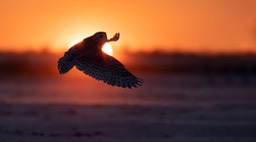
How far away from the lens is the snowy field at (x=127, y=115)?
21438 millimetres

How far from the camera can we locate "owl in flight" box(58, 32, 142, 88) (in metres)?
18.3

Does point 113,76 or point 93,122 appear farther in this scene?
point 93,122

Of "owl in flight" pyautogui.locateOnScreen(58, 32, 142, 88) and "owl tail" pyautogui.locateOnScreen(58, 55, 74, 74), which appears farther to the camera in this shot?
"owl tail" pyautogui.locateOnScreen(58, 55, 74, 74)

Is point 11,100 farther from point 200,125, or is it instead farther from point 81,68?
point 81,68

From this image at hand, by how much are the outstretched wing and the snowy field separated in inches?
89.7

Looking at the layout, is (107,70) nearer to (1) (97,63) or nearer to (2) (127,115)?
(1) (97,63)

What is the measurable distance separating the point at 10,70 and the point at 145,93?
2301 centimetres

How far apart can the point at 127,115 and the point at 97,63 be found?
628cm

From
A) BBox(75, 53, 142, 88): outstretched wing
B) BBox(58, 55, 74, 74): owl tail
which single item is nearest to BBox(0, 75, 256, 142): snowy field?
BBox(75, 53, 142, 88): outstretched wing

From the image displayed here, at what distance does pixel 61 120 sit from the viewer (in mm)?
23625

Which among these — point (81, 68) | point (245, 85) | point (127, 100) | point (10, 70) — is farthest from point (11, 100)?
point (10, 70)

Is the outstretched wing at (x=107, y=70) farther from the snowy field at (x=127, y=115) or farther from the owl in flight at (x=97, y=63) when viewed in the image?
the snowy field at (x=127, y=115)

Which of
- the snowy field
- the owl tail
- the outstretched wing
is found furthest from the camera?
the snowy field

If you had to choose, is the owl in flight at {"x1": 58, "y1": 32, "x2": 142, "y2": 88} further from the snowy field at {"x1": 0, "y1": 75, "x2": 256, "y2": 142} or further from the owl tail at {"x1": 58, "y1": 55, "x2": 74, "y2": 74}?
the snowy field at {"x1": 0, "y1": 75, "x2": 256, "y2": 142}
